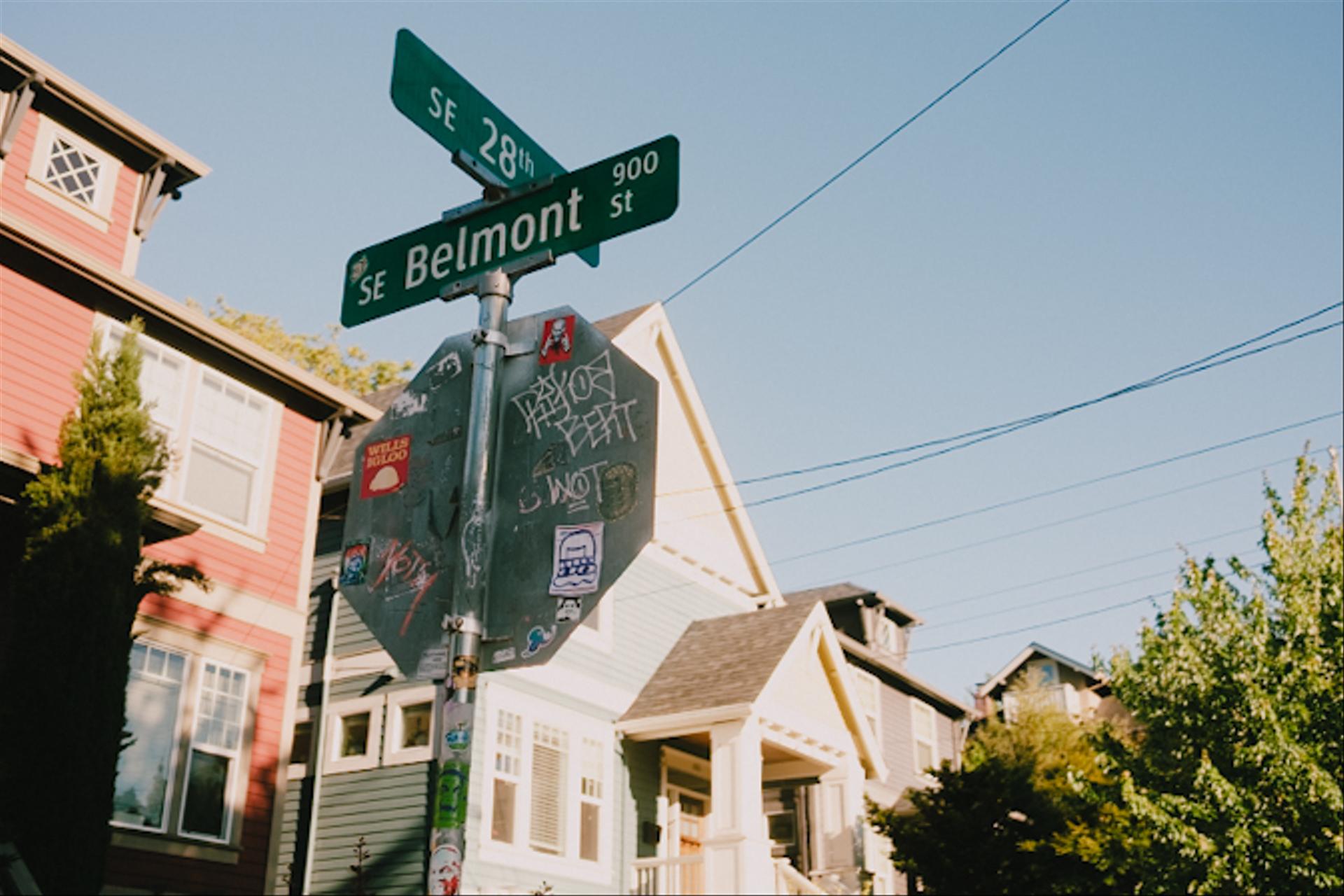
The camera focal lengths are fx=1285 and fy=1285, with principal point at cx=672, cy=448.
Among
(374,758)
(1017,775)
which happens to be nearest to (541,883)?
(374,758)

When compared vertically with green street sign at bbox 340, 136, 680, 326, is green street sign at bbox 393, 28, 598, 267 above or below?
above

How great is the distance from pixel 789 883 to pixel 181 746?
9.58 m

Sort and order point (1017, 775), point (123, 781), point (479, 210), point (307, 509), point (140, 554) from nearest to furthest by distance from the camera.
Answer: point (479, 210) → point (140, 554) → point (123, 781) → point (307, 509) → point (1017, 775)

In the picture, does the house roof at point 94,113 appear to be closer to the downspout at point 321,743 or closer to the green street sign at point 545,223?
the downspout at point 321,743

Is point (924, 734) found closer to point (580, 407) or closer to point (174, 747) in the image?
point (174, 747)

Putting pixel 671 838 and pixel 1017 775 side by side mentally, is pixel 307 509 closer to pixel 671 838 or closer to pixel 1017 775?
pixel 671 838

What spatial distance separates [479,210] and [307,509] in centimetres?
1133

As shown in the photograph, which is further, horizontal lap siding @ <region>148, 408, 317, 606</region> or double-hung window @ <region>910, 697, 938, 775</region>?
double-hung window @ <region>910, 697, 938, 775</region>

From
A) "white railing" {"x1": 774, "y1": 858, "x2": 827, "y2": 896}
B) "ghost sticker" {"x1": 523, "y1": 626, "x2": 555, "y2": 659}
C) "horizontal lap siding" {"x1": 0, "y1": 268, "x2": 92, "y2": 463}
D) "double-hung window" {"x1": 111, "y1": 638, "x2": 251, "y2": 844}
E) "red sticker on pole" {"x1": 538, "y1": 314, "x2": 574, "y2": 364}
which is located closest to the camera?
"ghost sticker" {"x1": 523, "y1": 626, "x2": 555, "y2": 659}

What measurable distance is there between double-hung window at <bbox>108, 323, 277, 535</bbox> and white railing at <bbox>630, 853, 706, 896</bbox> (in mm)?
7677

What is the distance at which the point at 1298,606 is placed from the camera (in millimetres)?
17375

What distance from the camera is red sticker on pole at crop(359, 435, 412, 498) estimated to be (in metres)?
4.47

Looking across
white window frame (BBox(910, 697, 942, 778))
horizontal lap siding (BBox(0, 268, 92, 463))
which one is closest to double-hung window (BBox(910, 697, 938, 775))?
white window frame (BBox(910, 697, 942, 778))

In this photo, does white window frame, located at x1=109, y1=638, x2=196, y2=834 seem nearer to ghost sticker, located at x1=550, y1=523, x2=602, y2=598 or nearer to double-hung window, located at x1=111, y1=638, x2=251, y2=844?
double-hung window, located at x1=111, y1=638, x2=251, y2=844
